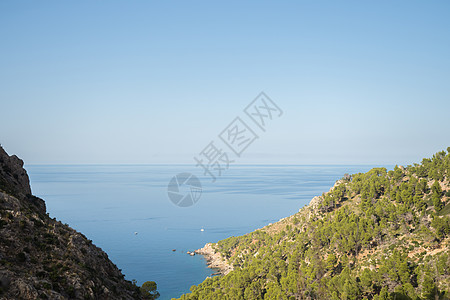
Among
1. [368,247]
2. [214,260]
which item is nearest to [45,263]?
[368,247]

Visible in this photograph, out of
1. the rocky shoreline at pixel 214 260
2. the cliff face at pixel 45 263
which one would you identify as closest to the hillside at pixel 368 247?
the rocky shoreline at pixel 214 260

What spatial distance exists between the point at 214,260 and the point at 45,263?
127m

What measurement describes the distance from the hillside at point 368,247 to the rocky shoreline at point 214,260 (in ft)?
92.0

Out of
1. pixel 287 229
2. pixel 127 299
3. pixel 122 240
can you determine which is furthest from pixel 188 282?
pixel 127 299

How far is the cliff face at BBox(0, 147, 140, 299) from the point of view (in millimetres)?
20250

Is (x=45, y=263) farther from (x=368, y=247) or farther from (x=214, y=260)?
(x=214, y=260)

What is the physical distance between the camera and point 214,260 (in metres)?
143

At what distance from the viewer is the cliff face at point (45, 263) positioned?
66.4 feet

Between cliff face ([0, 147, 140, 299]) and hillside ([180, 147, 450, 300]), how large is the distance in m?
47.8

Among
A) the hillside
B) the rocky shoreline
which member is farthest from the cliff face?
the rocky shoreline

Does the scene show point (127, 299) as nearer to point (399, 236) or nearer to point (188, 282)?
point (399, 236)

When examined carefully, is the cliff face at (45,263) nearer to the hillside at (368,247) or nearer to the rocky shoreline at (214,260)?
the hillside at (368,247)

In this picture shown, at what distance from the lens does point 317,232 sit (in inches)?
3408

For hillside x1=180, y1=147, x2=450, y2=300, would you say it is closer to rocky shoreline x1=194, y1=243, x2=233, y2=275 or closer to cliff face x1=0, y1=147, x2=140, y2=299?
rocky shoreline x1=194, y1=243, x2=233, y2=275
